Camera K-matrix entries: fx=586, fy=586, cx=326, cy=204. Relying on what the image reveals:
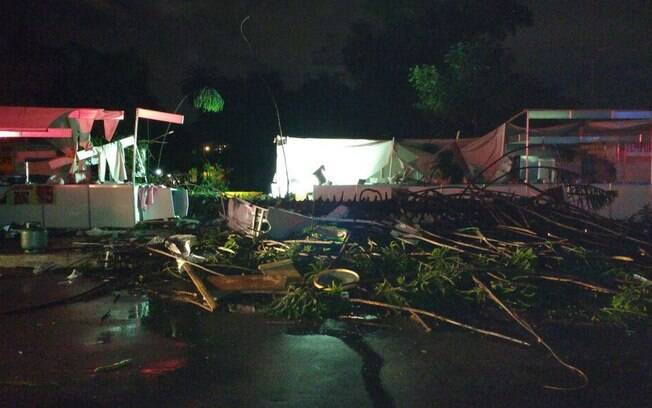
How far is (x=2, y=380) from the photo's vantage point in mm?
4961

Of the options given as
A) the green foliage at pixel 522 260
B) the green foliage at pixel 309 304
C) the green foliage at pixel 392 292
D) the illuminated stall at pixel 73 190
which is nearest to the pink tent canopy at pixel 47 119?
the illuminated stall at pixel 73 190

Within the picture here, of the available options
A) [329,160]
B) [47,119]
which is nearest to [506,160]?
[329,160]

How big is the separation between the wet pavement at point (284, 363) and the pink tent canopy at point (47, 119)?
23.8 feet

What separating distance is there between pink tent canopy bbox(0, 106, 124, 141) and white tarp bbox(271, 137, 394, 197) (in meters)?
5.42

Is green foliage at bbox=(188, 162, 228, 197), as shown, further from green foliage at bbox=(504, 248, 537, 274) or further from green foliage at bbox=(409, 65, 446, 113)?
green foliage at bbox=(504, 248, 537, 274)

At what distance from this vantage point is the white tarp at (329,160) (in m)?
17.8

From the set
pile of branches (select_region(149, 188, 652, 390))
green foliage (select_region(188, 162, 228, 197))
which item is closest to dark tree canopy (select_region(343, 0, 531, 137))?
green foliage (select_region(188, 162, 228, 197))

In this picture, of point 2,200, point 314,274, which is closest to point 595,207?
point 314,274

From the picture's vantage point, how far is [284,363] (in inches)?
213

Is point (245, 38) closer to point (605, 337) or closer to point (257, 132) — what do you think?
point (605, 337)

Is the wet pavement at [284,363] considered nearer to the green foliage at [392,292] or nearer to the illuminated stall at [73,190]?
the green foliage at [392,292]

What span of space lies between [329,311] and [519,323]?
2.19 metres

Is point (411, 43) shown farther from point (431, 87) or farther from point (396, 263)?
point (396, 263)

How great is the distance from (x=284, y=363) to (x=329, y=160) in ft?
42.3
